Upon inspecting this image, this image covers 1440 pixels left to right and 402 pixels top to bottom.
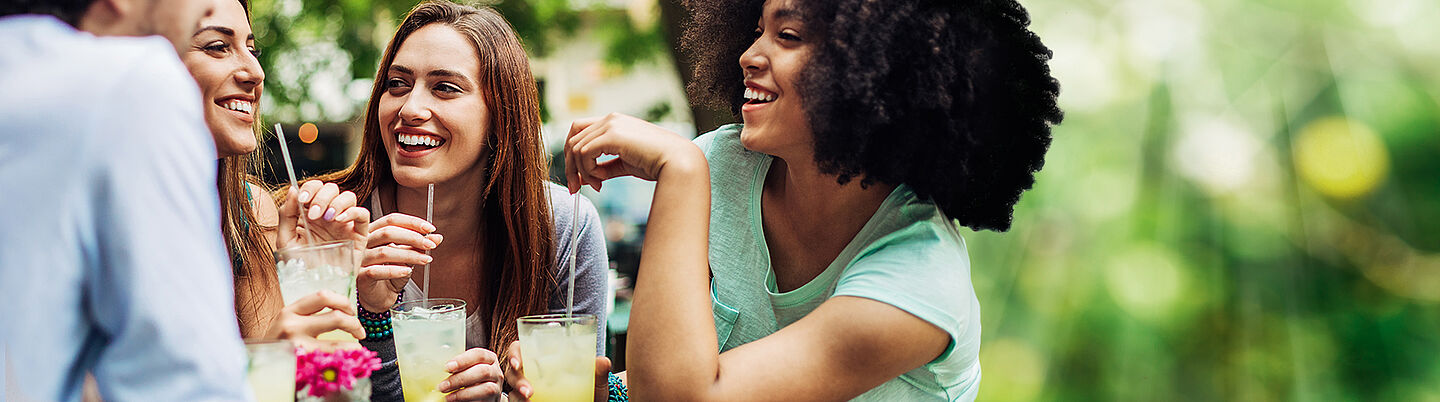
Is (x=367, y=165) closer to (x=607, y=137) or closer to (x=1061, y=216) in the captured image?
(x=607, y=137)

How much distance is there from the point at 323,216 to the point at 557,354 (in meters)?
0.58

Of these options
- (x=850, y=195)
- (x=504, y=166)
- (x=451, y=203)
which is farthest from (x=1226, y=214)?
(x=451, y=203)

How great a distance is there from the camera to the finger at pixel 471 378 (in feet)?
5.33

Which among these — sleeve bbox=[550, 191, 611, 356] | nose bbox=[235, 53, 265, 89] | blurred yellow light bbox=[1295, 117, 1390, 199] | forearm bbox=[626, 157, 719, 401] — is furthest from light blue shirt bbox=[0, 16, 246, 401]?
blurred yellow light bbox=[1295, 117, 1390, 199]

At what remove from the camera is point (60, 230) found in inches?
33.2

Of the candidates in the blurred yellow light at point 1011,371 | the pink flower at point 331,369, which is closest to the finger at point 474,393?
the pink flower at point 331,369

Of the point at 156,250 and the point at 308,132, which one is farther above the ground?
the point at 156,250

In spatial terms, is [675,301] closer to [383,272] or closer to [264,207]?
[383,272]

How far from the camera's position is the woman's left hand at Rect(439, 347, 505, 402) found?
64.1 inches

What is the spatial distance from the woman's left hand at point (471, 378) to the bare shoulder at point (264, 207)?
0.95 m

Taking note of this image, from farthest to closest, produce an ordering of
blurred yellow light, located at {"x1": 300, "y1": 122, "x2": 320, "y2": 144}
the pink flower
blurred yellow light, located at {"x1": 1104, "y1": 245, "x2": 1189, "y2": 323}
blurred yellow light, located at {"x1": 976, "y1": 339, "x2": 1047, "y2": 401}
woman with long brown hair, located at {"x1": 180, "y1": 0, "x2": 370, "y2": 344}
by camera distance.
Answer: blurred yellow light, located at {"x1": 300, "y1": 122, "x2": 320, "y2": 144}, blurred yellow light, located at {"x1": 976, "y1": 339, "x2": 1047, "y2": 401}, blurred yellow light, located at {"x1": 1104, "y1": 245, "x2": 1189, "y2": 323}, woman with long brown hair, located at {"x1": 180, "y1": 0, "x2": 370, "y2": 344}, the pink flower

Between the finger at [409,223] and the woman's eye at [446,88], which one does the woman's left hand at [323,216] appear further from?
the woman's eye at [446,88]

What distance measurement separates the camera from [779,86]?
1.64m

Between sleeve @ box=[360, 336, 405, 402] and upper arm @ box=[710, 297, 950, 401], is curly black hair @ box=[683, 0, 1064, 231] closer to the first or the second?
upper arm @ box=[710, 297, 950, 401]
